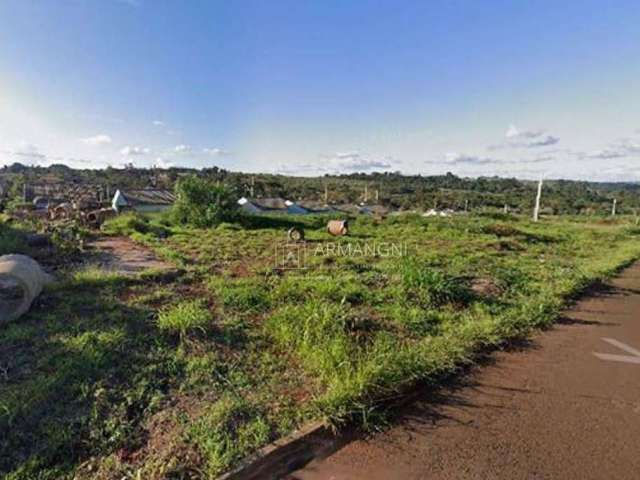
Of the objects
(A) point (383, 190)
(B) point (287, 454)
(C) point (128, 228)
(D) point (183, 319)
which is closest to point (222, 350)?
(D) point (183, 319)

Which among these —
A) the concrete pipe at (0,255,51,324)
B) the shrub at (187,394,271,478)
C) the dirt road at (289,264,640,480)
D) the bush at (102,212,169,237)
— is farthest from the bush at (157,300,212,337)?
the bush at (102,212,169,237)

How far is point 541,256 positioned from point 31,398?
29.4ft

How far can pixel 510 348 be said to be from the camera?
11.9 feet

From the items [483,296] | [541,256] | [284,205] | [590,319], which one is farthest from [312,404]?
[284,205]

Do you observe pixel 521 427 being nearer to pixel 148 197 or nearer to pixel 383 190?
pixel 148 197

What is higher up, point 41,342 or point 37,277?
point 37,277

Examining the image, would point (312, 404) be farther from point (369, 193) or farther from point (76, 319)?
point (369, 193)

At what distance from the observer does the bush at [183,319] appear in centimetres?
339

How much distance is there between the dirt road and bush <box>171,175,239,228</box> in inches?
452

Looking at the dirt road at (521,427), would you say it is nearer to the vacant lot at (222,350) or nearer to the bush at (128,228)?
the vacant lot at (222,350)

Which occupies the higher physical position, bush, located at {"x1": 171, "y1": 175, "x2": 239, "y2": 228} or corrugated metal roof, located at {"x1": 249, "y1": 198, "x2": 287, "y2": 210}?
bush, located at {"x1": 171, "y1": 175, "x2": 239, "y2": 228}

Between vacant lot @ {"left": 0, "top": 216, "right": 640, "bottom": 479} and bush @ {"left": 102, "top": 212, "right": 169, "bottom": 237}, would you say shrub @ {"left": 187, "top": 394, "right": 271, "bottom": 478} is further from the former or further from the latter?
bush @ {"left": 102, "top": 212, "right": 169, "bottom": 237}

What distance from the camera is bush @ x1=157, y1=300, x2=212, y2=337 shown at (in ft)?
11.1

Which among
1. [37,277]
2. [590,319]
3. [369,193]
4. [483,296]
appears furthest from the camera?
[369,193]
